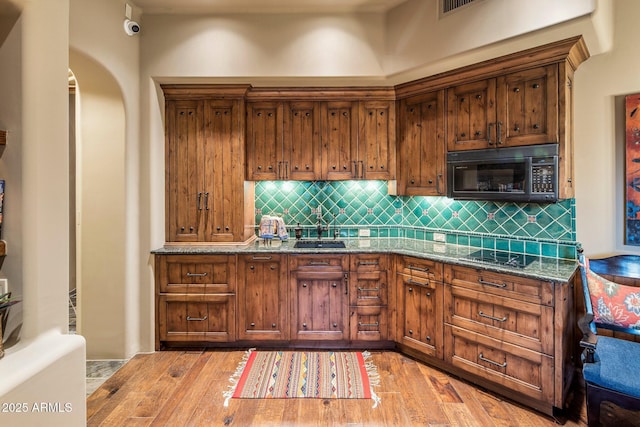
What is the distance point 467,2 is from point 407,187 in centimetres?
159

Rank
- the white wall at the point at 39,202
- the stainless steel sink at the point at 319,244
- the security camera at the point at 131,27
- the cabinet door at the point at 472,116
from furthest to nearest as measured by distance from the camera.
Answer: the stainless steel sink at the point at 319,244
the security camera at the point at 131,27
the cabinet door at the point at 472,116
the white wall at the point at 39,202

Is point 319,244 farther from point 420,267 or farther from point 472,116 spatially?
point 472,116

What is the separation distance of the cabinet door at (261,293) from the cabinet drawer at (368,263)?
2.15ft

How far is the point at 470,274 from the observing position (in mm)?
2559

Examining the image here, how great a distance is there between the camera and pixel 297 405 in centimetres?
233

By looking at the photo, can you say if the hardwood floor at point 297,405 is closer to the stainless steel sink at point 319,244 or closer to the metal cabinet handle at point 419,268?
the metal cabinet handle at point 419,268

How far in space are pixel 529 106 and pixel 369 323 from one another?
7.33 ft

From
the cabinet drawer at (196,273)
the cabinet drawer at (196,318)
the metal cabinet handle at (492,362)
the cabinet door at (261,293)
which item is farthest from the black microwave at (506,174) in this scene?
the cabinet drawer at (196,318)

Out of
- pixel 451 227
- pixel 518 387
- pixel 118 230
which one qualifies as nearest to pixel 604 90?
pixel 451 227

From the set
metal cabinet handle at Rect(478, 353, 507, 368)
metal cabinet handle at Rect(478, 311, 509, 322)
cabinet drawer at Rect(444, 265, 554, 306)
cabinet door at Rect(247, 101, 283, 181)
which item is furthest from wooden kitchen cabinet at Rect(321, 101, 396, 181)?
metal cabinet handle at Rect(478, 353, 507, 368)

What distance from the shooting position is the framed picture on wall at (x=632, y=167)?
8.01ft

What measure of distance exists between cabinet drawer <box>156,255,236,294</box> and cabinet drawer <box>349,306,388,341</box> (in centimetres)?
117

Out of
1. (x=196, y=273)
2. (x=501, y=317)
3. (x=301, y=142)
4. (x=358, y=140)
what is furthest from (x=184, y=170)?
(x=501, y=317)

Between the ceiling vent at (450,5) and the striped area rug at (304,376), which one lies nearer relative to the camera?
the striped area rug at (304,376)
